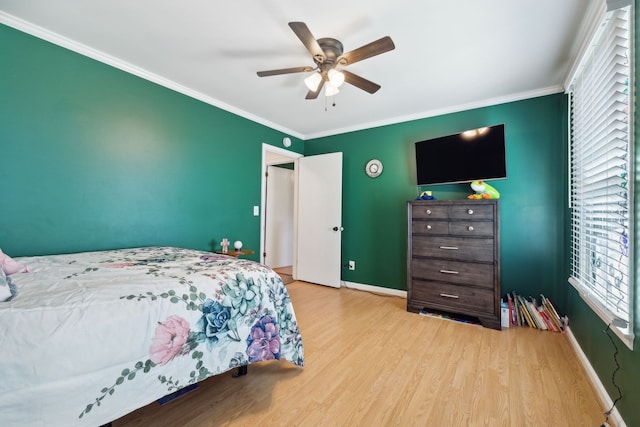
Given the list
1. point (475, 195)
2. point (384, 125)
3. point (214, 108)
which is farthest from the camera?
point (384, 125)

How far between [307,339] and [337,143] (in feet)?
9.43

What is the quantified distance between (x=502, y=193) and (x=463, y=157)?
0.59 metres

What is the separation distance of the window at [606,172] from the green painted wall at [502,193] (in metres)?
0.46

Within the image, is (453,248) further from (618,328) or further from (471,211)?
(618,328)

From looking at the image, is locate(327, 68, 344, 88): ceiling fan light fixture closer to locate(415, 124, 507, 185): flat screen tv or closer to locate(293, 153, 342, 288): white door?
locate(415, 124, 507, 185): flat screen tv

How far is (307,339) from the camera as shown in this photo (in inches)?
88.4

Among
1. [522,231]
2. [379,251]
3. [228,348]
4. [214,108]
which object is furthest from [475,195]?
[214,108]

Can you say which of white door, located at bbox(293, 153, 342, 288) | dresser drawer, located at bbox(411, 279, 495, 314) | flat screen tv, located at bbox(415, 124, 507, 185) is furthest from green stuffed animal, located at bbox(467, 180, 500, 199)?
white door, located at bbox(293, 153, 342, 288)

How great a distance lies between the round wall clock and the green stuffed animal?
1237 millimetres

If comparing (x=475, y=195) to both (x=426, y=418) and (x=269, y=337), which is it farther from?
(x=269, y=337)

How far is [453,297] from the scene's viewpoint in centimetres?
270

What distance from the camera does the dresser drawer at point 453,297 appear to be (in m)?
2.55

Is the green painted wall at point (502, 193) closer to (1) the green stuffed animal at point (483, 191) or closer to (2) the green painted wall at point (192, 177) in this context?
(2) the green painted wall at point (192, 177)

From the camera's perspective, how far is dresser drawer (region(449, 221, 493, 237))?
100 inches
